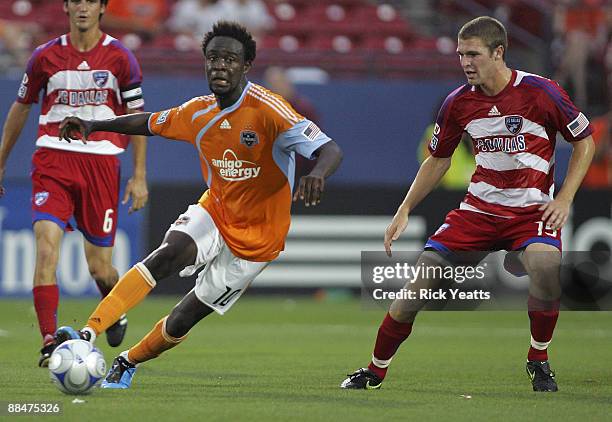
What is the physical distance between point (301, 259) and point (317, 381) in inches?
266

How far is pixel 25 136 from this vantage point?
14.7 meters

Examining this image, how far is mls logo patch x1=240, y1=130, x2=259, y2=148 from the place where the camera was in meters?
6.89

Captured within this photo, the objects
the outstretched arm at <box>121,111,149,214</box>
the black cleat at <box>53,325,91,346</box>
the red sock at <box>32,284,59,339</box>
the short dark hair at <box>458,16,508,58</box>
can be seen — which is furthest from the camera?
the outstretched arm at <box>121,111,149,214</box>

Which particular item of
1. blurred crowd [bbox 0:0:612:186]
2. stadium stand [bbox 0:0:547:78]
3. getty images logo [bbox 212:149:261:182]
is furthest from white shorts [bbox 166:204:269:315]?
stadium stand [bbox 0:0:547:78]

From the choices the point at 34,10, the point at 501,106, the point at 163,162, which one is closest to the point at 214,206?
the point at 501,106

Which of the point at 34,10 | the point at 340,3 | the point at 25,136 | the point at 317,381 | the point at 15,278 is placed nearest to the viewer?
the point at 317,381

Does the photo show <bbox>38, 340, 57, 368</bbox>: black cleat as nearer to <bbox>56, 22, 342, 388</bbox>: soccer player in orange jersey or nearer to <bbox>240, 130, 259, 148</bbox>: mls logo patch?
<bbox>56, 22, 342, 388</bbox>: soccer player in orange jersey

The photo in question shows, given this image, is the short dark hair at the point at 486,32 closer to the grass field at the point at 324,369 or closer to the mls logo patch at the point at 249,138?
the mls logo patch at the point at 249,138

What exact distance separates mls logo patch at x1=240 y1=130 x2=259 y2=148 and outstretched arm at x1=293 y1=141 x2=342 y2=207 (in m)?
0.43

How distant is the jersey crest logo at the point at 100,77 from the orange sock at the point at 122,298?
7.76 feet

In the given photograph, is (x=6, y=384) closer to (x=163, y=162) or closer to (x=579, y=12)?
(x=163, y=162)

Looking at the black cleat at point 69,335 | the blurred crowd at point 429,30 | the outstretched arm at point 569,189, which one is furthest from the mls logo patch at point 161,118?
the blurred crowd at point 429,30

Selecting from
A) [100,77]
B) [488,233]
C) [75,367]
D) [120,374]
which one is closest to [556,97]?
[488,233]

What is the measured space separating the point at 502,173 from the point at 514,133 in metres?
0.25
